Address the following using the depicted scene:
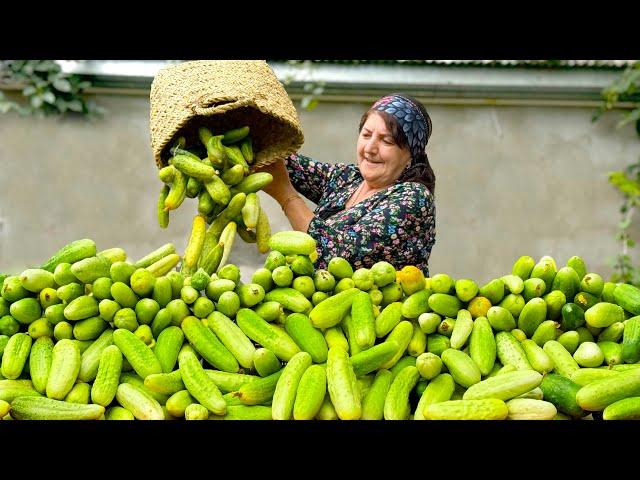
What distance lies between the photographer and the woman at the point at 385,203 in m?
2.98

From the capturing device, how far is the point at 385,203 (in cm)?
310

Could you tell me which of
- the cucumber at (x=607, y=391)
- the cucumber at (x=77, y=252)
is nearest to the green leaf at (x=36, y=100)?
the cucumber at (x=77, y=252)

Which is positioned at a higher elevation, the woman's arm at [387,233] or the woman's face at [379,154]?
the woman's face at [379,154]

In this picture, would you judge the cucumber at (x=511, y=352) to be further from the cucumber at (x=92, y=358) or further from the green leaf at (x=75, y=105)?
the green leaf at (x=75, y=105)

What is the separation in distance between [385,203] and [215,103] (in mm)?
776

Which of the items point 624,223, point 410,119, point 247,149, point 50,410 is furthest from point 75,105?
point 624,223

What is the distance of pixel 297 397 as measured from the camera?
2.15 metres

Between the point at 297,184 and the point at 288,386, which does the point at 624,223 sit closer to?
the point at 297,184

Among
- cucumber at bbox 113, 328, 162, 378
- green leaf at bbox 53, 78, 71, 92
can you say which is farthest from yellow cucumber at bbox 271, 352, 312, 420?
green leaf at bbox 53, 78, 71, 92

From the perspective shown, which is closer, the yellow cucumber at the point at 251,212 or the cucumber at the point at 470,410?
the cucumber at the point at 470,410

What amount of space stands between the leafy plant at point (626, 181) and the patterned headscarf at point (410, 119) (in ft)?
9.65
